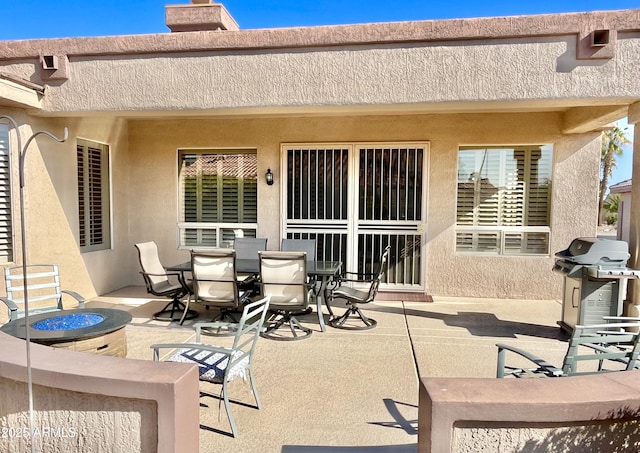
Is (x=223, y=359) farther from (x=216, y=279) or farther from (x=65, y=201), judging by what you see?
(x=65, y=201)

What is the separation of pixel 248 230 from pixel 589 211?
6217mm

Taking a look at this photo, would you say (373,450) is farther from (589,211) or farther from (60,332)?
(589,211)

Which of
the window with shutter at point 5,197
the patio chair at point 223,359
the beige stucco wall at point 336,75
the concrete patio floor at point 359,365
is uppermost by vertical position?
the beige stucco wall at point 336,75

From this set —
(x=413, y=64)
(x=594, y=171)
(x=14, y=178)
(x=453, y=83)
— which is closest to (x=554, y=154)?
(x=594, y=171)

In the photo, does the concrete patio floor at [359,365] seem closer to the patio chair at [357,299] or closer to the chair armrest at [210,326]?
the patio chair at [357,299]

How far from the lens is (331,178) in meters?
7.48

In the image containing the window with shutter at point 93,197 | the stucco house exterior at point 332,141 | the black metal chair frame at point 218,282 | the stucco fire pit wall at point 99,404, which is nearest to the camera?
the stucco fire pit wall at point 99,404

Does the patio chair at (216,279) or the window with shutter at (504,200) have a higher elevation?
the window with shutter at (504,200)

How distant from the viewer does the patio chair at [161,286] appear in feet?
18.8

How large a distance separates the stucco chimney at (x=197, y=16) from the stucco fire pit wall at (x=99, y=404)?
5853 millimetres

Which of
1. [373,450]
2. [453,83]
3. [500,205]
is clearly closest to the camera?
[373,450]

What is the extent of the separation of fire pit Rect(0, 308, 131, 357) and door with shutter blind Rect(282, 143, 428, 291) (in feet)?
14.0

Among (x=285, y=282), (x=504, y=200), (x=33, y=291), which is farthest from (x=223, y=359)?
(x=504, y=200)

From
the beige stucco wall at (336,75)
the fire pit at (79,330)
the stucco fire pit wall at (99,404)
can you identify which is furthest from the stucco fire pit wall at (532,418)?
the beige stucco wall at (336,75)
